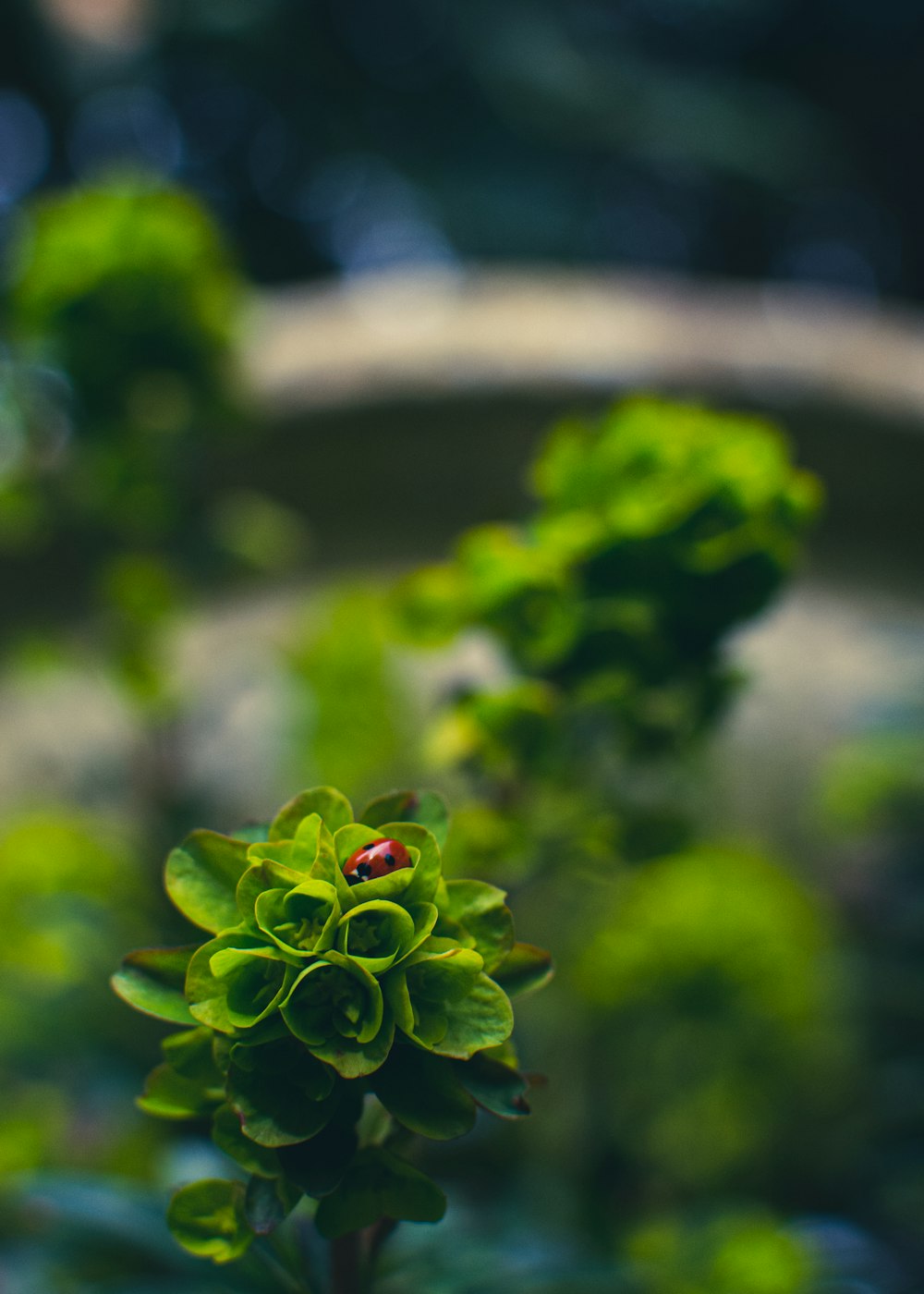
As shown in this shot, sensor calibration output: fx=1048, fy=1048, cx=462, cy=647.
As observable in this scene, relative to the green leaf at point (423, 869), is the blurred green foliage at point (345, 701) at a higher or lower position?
higher

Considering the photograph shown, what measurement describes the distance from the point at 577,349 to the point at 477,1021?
802 millimetres

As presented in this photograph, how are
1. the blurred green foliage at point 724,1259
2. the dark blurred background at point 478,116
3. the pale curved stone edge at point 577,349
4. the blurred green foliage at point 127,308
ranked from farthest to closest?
the dark blurred background at point 478,116 → the pale curved stone edge at point 577,349 → the blurred green foliage at point 127,308 → the blurred green foliage at point 724,1259

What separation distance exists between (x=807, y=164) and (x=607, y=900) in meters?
1.96

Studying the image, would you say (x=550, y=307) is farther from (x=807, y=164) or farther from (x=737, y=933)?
(x=807, y=164)

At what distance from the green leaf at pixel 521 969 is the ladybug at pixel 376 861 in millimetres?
53

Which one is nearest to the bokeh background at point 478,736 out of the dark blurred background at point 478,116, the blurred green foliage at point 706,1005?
the blurred green foliage at point 706,1005

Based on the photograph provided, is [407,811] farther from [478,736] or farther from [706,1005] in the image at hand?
[706,1005]

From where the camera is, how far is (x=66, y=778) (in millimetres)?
957

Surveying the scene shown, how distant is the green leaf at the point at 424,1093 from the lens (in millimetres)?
252

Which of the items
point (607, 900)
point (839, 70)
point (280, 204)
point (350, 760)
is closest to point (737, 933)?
point (607, 900)

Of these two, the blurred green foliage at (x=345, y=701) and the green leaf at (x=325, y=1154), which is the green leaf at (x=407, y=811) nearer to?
Result: the green leaf at (x=325, y=1154)

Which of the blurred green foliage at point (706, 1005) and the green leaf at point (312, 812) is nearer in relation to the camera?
the green leaf at point (312, 812)

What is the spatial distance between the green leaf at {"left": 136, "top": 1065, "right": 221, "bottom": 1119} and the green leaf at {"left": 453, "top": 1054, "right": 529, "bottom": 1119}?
7 cm

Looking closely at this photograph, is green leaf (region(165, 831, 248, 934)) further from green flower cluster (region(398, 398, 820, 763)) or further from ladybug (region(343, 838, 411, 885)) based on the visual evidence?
green flower cluster (region(398, 398, 820, 763))
